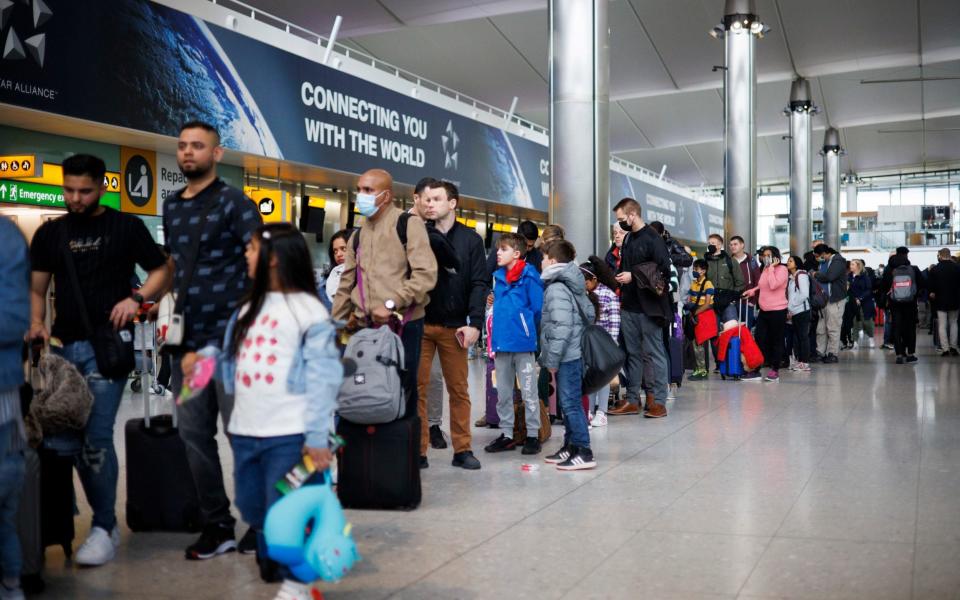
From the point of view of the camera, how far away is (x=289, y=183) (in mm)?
16438

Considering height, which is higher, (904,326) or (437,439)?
(904,326)

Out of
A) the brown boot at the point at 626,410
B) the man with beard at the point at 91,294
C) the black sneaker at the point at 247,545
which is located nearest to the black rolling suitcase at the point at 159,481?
the man with beard at the point at 91,294

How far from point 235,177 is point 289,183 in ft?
5.28

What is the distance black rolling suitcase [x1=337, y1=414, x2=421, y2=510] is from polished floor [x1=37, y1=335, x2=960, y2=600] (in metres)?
0.12

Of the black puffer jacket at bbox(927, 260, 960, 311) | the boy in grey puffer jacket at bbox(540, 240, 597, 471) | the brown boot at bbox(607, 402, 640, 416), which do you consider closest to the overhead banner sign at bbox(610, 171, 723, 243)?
the black puffer jacket at bbox(927, 260, 960, 311)

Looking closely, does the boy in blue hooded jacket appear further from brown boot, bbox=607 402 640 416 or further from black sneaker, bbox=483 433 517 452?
brown boot, bbox=607 402 640 416

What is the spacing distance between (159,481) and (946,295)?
1508 cm

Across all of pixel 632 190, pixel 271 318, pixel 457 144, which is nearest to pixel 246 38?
pixel 457 144

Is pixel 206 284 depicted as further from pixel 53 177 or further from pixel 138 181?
pixel 138 181

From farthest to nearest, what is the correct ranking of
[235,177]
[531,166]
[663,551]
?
[531,166] < [235,177] < [663,551]

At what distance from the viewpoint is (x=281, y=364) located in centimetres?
332

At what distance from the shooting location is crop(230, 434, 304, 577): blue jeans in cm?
334

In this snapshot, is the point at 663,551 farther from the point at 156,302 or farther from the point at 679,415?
the point at 679,415

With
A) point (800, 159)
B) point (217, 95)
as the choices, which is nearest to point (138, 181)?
point (217, 95)
